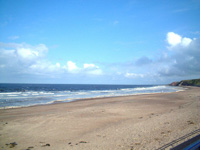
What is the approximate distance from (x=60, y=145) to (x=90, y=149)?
5.18ft

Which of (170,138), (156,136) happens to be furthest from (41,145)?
(170,138)

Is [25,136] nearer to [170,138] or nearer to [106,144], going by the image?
[106,144]

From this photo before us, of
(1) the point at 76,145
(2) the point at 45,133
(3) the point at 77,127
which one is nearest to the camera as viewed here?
(1) the point at 76,145

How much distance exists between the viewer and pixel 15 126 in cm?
1002

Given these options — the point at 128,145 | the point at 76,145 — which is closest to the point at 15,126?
the point at 76,145

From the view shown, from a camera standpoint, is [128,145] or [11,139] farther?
[11,139]

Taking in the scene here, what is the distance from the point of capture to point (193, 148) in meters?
3.12

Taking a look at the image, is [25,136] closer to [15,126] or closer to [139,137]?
[15,126]

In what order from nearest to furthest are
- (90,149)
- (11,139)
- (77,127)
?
(90,149), (11,139), (77,127)

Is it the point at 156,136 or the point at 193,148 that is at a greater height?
the point at 193,148

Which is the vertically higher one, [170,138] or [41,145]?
[170,138]

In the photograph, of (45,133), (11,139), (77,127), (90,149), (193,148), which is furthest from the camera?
(77,127)

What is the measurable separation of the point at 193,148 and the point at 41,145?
6.16 m

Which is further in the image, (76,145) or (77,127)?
(77,127)
